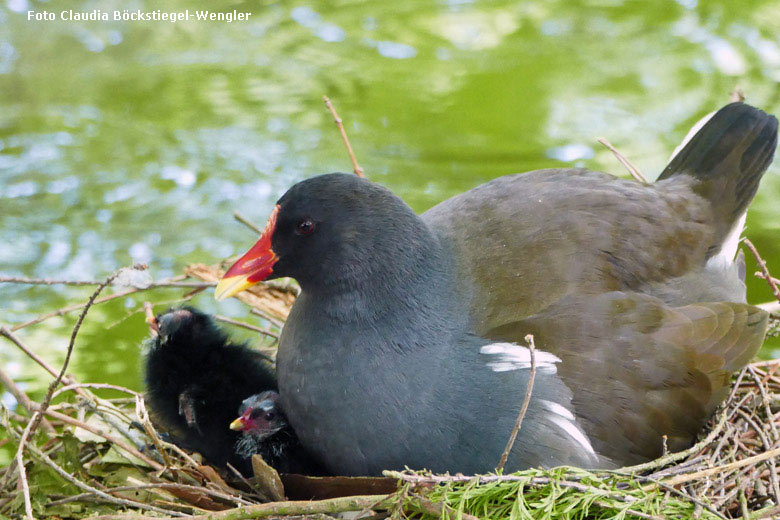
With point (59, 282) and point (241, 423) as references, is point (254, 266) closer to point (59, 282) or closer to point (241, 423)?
point (241, 423)

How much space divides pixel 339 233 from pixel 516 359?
27.7 inches

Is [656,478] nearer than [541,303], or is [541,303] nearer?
[656,478]

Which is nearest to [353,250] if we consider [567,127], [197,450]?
[197,450]

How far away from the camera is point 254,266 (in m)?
3.39

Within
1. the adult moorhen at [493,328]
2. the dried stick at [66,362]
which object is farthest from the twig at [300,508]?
the dried stick at [66,362]

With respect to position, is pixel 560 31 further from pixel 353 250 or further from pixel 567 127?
pixel 353 250

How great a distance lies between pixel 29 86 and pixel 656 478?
551 centimetres

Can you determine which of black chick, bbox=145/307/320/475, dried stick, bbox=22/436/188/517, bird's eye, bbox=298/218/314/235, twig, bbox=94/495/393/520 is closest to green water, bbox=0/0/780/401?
black chick, bbox=145/307/320/475

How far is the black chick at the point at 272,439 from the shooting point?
350 cm

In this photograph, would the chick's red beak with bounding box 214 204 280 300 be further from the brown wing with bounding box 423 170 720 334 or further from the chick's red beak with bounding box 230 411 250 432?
the brown wing with bounding box 423 170 720 334

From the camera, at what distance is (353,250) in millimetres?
3322

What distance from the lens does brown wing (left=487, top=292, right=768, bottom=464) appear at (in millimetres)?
3188

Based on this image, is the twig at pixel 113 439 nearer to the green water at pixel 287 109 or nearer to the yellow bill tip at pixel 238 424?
the yellow bill tip at pixel 238 424

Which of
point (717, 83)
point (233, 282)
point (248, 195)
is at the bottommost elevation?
point (248, 195)
